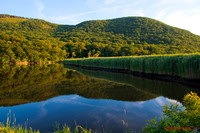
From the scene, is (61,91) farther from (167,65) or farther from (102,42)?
(102,42)

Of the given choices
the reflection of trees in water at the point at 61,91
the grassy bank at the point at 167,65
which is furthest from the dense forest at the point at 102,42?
the reflection of trees in water at the point at 61,91

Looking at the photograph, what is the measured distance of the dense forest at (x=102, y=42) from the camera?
50.7m

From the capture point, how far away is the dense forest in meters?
50.7

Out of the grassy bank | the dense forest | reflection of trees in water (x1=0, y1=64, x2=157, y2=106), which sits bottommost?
reflection of trees in water (x1=0, y1=64, x2=157, y2=106)

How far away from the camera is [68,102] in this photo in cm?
541

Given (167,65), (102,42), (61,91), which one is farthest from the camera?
(102,42)

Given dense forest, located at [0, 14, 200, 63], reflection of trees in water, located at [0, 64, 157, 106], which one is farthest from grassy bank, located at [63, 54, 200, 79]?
dense forest, located at [0, 14, 200, 63]

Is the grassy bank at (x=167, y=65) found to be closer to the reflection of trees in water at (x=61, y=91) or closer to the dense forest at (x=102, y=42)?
the reflection of trees in water at (x=61, y=91)

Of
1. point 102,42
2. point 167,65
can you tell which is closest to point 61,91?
point 167,65

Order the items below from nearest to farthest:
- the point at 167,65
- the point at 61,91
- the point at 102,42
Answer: the point at 61,91, the point at 167,65, the point at 102,42

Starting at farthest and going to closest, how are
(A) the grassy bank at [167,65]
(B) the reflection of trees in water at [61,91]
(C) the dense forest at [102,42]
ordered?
(C) the dense forest at [102,42] < (A) the grassy bank at [167,65] < (B) the reflection of trees in water at [61,91]

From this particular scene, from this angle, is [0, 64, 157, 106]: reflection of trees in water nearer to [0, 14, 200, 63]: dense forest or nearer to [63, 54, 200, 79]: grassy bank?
[63, 54, 200, 79]: grassy bank

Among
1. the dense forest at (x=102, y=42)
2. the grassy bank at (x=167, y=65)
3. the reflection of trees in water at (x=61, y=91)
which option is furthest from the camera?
the dense forest at (x=102, y=42)

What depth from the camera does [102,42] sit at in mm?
77125
